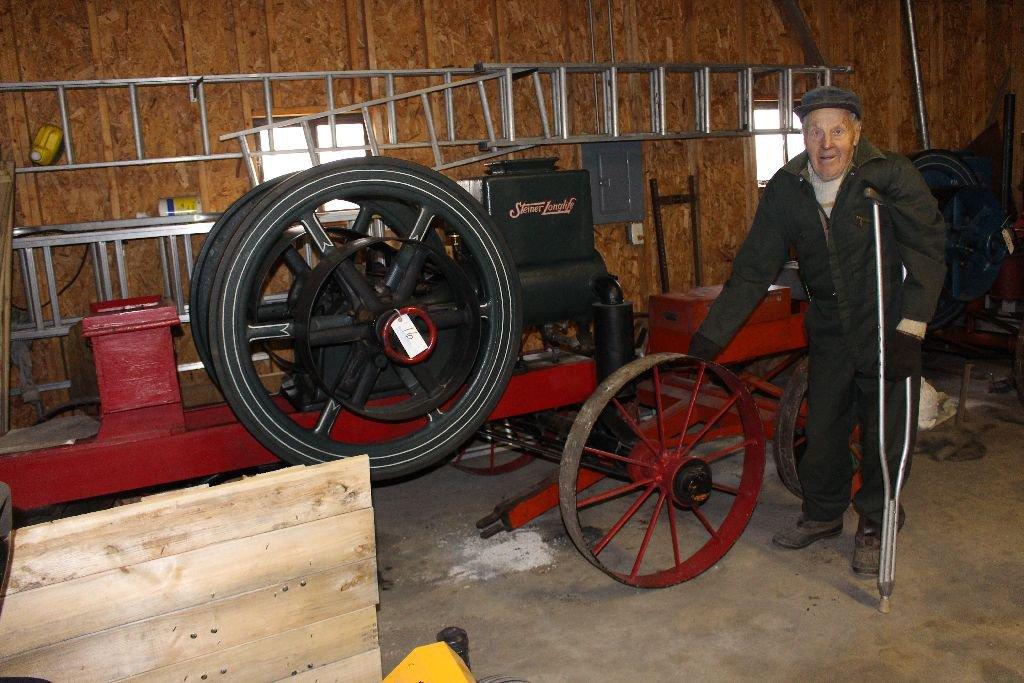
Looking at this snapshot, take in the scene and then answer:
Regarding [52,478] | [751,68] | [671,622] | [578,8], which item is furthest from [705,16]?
[52,478]

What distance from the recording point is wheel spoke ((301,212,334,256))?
282cm

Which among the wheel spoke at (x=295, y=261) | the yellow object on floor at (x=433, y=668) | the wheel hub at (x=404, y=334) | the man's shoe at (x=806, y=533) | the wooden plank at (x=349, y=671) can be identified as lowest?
the man's shoe at (x=806, y=533)

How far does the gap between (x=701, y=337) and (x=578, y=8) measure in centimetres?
369

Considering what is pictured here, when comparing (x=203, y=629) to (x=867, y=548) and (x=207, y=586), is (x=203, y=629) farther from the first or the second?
(x=867, y=548)

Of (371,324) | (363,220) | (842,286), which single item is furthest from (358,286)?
(842,286)

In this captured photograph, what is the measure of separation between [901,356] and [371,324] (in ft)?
6.17

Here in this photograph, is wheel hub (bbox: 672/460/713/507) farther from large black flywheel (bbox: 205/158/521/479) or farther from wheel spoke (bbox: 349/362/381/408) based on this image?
wheel spoke (bbox: 349/362/381/408)

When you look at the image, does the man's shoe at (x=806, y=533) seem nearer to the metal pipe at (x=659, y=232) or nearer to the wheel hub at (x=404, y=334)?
the wheel hub at (x=404, y=334)

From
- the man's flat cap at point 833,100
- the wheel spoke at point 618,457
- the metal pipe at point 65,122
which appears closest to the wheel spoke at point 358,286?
the wheel spoke at point 618,457

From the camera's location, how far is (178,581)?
2.04 metres

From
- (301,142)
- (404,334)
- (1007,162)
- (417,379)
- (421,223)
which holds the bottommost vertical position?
(417,379)

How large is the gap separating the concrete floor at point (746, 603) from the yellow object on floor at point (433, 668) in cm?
85

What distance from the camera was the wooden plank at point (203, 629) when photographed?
76.1 inches

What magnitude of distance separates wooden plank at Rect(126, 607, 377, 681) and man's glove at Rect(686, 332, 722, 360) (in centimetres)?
166
